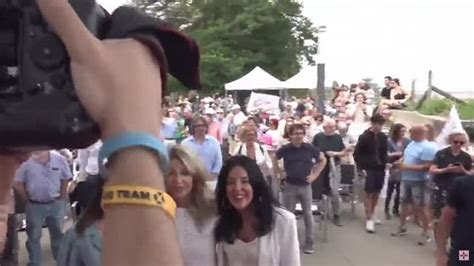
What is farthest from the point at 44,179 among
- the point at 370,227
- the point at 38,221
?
the point at 370,227

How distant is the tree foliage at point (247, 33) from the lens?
57.3 metres

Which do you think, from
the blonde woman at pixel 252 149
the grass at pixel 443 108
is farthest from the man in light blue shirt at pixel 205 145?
the grass at pixel 443 108

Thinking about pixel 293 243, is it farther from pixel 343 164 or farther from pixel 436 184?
pixel 343 164

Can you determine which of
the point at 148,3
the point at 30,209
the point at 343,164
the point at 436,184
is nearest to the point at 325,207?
the point at 343,164

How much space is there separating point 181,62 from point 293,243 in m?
3.05

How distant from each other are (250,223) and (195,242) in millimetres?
290

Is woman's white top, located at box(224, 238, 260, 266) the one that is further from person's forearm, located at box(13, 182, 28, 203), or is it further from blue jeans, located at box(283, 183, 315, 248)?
blue jeans, located at box(283, 183, 315, 248)

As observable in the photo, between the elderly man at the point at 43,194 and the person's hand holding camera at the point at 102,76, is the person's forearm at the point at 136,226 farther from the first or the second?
the elderly man at the point at 43,194

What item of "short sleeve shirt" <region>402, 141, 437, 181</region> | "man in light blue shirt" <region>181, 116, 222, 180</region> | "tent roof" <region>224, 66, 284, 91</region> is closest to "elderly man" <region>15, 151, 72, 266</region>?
"man in light blue shirt" <region>181, 116, 222, 180</region>

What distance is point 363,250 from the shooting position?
471 inches

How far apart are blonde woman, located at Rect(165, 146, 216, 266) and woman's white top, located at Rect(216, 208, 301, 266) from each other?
0.08m

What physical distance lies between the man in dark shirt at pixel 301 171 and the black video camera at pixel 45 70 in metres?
10.1

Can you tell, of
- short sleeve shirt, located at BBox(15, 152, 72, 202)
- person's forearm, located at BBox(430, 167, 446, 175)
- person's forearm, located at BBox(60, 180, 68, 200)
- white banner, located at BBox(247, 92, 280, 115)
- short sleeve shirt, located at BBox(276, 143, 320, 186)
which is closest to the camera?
short sleeve shirt, located at BBox(15, 152, 72, 202)

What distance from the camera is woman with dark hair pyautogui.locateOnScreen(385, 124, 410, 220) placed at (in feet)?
46.4
